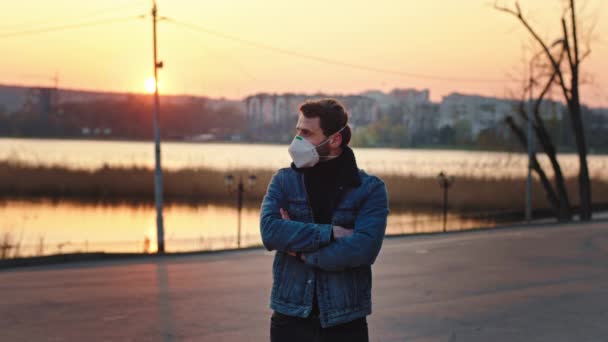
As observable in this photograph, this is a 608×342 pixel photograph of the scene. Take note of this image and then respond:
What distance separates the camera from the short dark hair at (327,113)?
371 cm

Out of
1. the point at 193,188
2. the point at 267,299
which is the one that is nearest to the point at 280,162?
the point at 193,188

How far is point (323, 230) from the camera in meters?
3.69

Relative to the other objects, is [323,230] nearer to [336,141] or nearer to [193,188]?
[336,141]

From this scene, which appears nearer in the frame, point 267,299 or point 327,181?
point 327,181

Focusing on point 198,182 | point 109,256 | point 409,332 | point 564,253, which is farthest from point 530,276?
point 198,182

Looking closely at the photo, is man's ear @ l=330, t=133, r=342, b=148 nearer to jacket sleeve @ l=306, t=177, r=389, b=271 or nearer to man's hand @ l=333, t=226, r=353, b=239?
jacket sleeve @ l=306, t=177, r=389, b=271

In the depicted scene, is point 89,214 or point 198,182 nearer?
point 89,214

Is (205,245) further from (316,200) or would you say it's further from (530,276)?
(316,200)

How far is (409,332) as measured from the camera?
779cm

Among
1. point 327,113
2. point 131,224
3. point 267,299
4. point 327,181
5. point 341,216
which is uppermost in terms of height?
point 327,113

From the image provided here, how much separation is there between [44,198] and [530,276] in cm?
3552

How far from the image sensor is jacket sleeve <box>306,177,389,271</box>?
3.65 meters

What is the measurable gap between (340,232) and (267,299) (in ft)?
19.9

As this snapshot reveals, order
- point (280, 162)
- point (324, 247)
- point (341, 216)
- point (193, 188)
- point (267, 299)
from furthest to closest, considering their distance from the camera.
Answer: point (280, 162), point (193, 188), point (267, 299), point (341, 216), point (324, 247)
